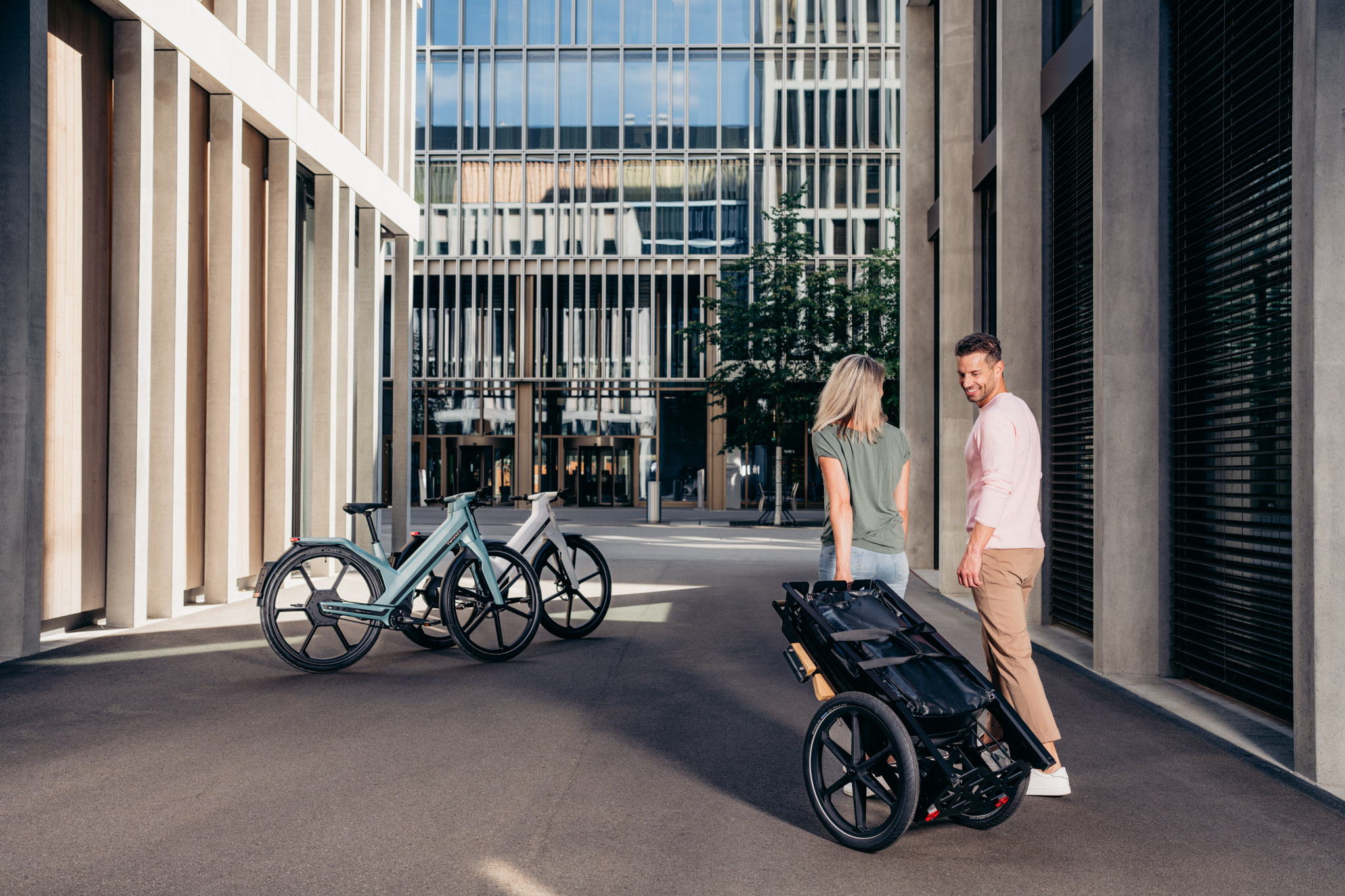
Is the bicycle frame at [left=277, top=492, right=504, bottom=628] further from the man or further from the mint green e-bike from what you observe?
the man

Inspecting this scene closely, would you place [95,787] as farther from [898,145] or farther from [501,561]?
[898,145]

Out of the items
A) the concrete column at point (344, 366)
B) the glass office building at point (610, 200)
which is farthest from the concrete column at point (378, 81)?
the glass office building at point (610, 200)

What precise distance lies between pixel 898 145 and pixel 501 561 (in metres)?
30.5

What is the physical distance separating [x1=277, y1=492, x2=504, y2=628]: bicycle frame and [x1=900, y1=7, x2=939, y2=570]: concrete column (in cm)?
869

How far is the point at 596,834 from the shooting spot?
157 inches

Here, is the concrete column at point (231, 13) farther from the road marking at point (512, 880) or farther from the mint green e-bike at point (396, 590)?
the road marking at point (512, 880)

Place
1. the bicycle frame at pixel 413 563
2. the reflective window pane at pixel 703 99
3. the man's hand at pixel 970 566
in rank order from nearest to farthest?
the man's hand at pixel 970 566 → the bicycle frame at pixel 413 563 → the reflective window pane at pixel 703 99

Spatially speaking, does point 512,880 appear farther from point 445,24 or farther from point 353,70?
point 445,24

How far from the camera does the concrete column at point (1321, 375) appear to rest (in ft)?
14.8

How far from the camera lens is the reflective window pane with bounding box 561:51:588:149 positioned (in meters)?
36.8

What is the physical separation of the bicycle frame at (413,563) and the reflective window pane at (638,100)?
30696 mm

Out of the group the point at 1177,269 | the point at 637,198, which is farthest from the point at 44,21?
the point at 637,198

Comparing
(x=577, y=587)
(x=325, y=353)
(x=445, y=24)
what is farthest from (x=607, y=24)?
(x=577, y=587)

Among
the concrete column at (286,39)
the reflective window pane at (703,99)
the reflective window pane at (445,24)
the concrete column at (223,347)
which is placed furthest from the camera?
the reflective window pane at (445,24)
